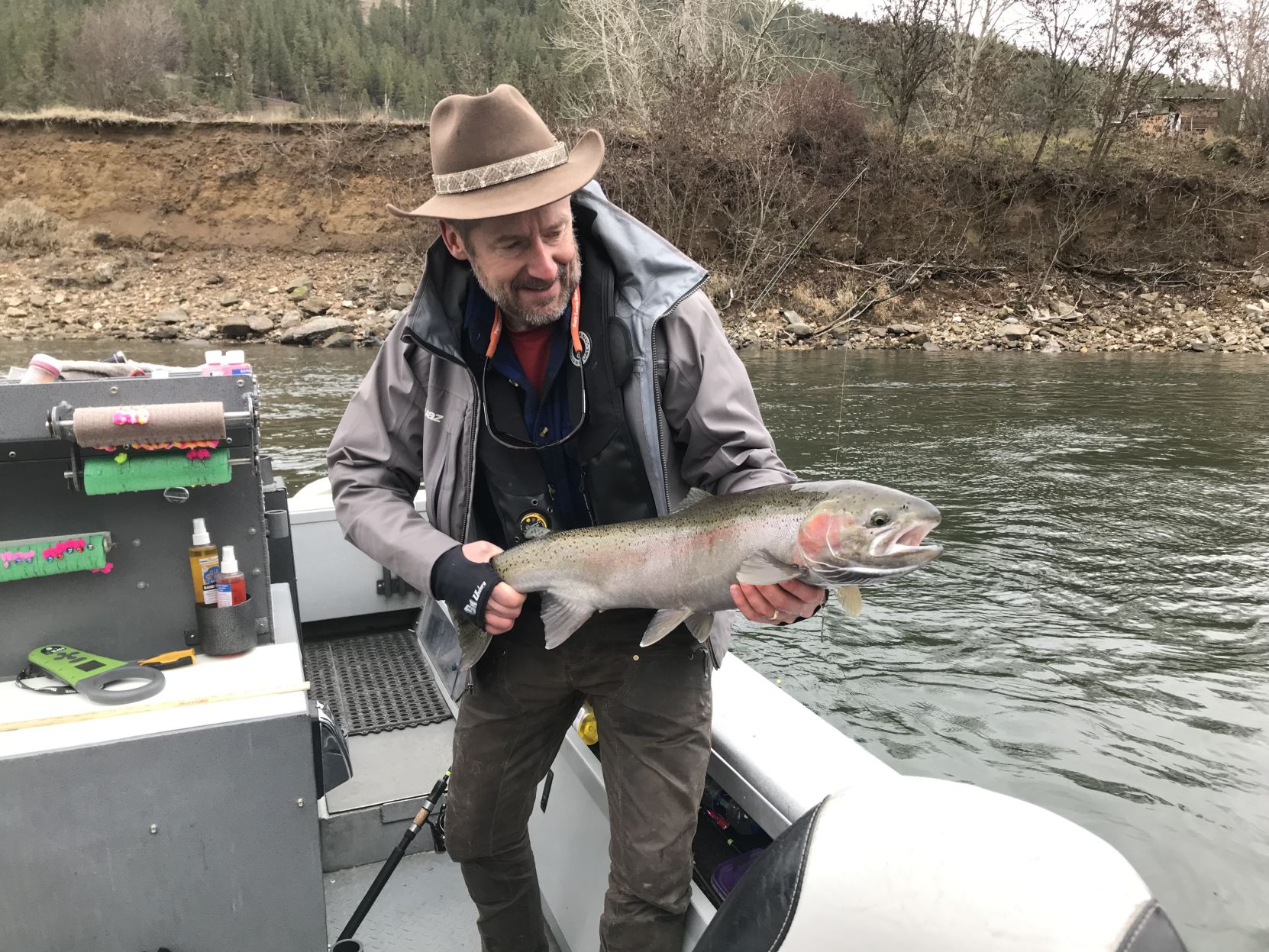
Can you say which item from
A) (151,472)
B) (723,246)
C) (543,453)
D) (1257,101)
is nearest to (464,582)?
(543,453)

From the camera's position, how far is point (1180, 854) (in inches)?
193

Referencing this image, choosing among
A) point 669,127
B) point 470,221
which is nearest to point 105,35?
point 669,127

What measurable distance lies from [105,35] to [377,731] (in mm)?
52236

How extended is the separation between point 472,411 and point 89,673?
3.86ft

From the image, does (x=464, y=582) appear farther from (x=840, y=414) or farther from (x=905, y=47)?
(x=905, y=47)

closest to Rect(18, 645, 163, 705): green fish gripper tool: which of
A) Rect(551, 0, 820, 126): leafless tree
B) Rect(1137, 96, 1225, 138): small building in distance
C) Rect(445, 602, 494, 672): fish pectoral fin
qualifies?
Rect(445, 602, 494, 672): fish pectoral fin

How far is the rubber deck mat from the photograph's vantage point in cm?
428

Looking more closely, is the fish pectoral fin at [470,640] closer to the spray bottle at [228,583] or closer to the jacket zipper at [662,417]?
the jacket zipper at [662,417]

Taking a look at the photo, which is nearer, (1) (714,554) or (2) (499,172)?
(1) (714,554)

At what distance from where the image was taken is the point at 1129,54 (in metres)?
31.0

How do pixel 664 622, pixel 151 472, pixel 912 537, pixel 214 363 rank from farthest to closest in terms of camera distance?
pixel 214 363 → pixel 151 472 → pixel 664 622 → pixel 912 537

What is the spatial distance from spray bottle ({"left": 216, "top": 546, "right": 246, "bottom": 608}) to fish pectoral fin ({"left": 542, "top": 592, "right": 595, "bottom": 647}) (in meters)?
0.97

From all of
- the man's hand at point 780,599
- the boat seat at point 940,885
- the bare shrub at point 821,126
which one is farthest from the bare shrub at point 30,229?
the boat seat at point 940,885

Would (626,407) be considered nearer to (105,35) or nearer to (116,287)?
(116,287)
